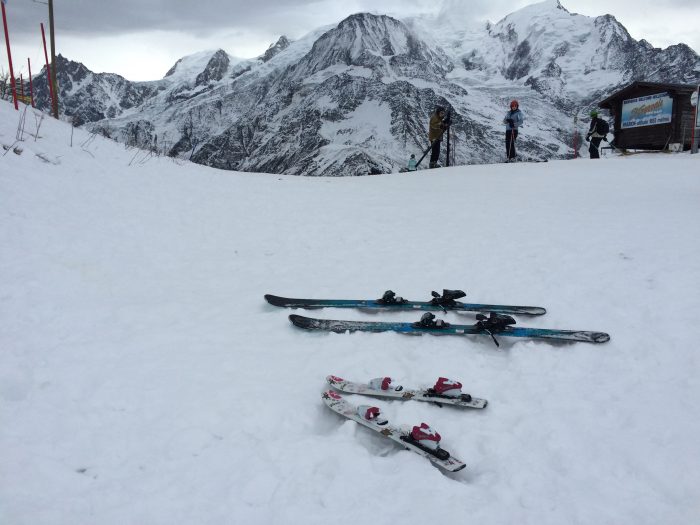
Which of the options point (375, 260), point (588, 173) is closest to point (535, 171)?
point (588, 173)

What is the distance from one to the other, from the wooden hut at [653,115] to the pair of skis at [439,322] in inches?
826

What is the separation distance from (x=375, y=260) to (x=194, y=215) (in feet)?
14.4

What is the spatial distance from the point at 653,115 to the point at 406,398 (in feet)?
90.5

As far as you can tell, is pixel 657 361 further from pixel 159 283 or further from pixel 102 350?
pixel 159 283

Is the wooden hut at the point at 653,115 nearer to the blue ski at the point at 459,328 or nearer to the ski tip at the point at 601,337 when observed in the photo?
the ski tip at the point at 601,337

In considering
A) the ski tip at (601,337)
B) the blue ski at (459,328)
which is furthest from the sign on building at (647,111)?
the blue ski at (459,328)

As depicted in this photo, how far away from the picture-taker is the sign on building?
24141mm

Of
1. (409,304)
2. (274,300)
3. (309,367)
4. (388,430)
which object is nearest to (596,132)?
(409,304)

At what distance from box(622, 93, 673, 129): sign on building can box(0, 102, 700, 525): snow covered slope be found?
1891cm

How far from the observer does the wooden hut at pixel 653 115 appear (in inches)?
927

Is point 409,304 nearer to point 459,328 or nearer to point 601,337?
point 459,328

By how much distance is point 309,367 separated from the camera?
487cm

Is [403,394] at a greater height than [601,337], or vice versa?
[601,337]

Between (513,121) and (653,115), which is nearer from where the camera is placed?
(513,121)
